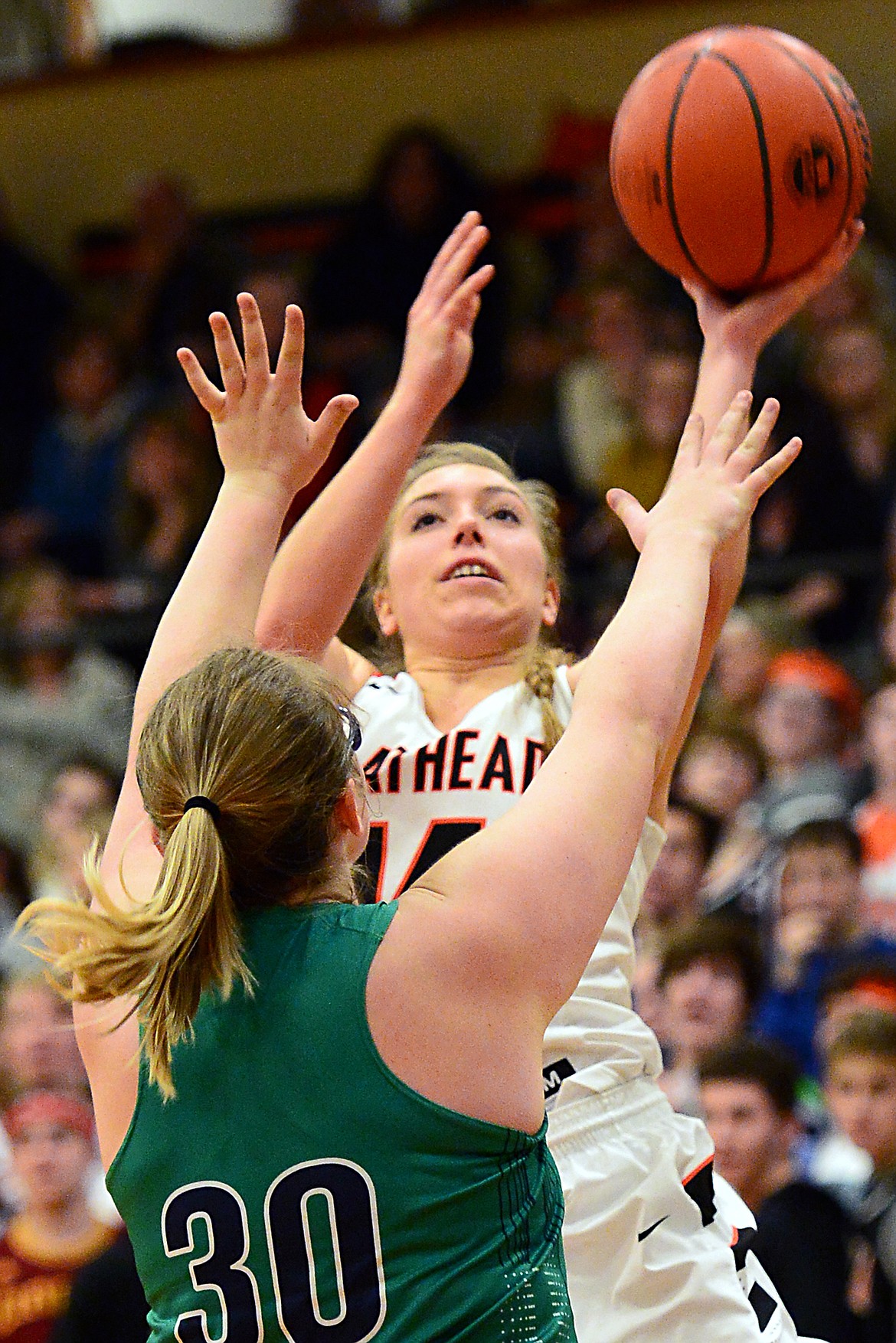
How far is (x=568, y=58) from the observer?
854cm

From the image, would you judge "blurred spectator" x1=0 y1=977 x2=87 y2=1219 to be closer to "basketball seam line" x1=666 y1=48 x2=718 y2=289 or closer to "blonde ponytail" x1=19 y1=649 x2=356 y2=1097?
"basketball seam line" x1=666 y1=48 x2=718 y2=289

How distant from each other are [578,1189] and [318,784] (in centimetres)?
104

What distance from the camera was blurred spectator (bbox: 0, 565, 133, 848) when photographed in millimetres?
7402

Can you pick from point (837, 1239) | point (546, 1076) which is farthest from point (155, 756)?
point (837, 1239)

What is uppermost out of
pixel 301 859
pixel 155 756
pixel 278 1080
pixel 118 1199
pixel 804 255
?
pixel 804 255

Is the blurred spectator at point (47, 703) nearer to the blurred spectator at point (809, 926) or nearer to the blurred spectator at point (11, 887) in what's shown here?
the blurred spectator at point (11, 887)

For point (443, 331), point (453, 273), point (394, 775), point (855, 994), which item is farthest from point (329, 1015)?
point (855, 994)

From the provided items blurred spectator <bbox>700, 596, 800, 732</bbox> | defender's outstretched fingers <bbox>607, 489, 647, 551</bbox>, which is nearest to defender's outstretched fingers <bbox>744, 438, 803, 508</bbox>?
defender's outstretched fingers <bbox>607, 489, 647, 551</bbox>

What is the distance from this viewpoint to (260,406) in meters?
2.57

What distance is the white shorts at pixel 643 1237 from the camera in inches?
109

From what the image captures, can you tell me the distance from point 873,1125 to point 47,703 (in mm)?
4189

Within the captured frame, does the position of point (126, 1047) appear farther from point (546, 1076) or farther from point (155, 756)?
point (546, 1076)

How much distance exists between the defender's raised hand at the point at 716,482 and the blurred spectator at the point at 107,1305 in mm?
2847

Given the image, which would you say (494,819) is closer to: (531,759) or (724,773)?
(531,759)
